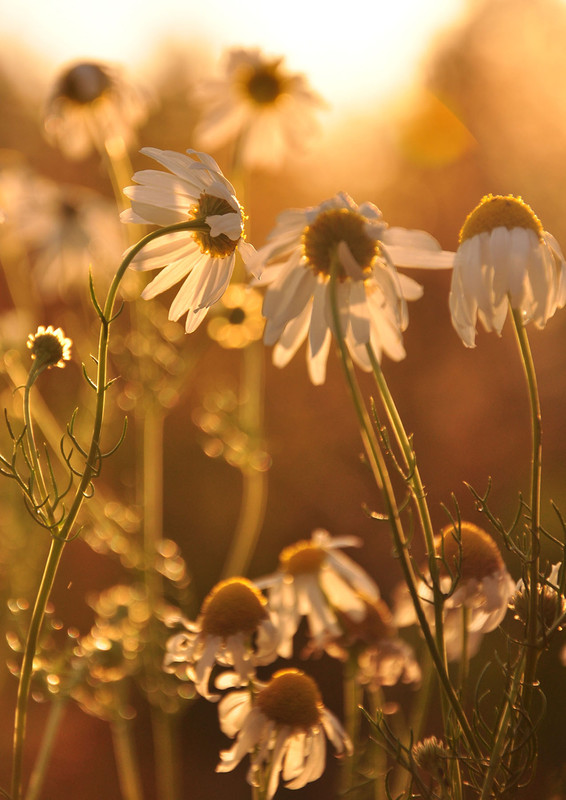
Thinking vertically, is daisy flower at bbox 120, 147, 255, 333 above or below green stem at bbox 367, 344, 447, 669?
above

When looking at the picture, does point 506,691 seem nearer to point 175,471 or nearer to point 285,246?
point 285,246

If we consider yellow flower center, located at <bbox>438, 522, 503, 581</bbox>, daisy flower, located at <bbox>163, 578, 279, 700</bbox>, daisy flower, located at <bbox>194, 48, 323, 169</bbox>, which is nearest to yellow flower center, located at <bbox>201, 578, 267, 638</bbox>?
daisy flower, located at <bbox>163, 578, 279, 700</bbox>

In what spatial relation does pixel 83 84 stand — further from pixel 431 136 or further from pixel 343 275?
pixel 431 136

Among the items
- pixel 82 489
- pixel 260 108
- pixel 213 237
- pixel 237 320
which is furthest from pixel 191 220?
pixel 260 108

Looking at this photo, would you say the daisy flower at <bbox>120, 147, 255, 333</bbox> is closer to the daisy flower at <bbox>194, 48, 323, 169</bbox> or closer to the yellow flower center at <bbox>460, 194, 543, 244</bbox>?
the yellow flower center at <bbox>460, 194, 543, 244</bbox>

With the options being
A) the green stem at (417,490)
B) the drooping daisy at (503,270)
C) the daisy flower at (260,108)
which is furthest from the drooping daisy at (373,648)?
the daisy flower at (260,108)

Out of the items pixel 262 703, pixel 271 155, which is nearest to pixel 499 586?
pixel 262 703
